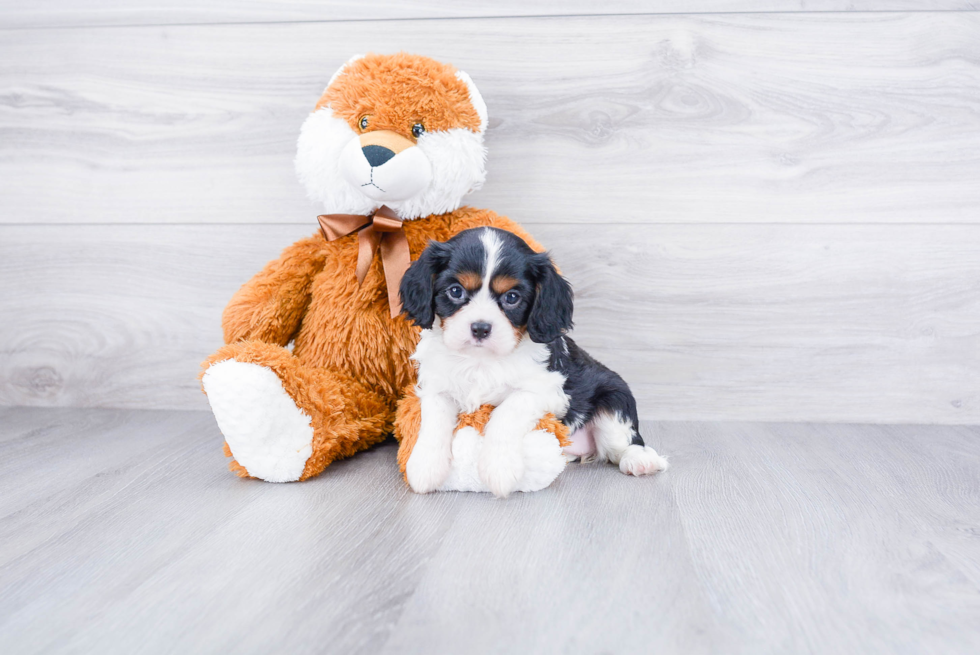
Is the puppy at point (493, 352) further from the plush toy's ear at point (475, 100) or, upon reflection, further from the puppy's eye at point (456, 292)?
the plush toy's ear at point (475, 100)

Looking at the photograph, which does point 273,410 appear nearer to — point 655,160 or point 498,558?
point 498,558

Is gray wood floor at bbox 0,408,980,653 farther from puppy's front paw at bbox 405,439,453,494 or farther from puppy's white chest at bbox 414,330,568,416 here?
puppy's white chest at bbox 414,330,568,416

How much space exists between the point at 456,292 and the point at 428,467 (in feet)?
0.99

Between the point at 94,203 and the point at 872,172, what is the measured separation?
75.3 inches

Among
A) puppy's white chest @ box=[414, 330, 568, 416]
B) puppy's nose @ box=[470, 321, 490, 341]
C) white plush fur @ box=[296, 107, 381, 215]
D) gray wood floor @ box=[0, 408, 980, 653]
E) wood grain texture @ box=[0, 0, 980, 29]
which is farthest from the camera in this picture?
wood grain texture @ box=[0, 0, 980, 29]

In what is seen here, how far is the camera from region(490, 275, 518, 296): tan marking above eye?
1212mm

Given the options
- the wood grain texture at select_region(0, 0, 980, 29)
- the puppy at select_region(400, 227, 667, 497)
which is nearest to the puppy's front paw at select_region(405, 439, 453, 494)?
the puppy at select_region(400, 227, 667, 497)

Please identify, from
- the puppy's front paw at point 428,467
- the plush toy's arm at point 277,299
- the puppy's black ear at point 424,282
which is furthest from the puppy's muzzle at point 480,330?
the plush toy's arm at point 277,299

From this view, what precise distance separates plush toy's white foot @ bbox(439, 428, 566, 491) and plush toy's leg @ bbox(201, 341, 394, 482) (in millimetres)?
262

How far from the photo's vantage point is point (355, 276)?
1.47m

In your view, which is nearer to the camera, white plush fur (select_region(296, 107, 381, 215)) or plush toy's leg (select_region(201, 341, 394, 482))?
plush toy's leg (select_region(201, 341, 394, 482))

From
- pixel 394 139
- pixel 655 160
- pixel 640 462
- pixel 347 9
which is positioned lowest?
pixel 640 462

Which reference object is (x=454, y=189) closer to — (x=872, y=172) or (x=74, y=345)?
(x=872, y=172)

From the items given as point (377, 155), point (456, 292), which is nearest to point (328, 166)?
point (377, 155)
